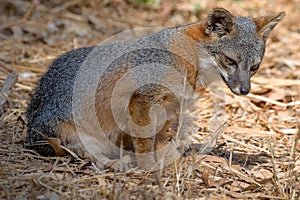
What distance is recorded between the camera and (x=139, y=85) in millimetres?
5363

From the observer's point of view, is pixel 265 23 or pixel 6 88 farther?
pixel 6 88

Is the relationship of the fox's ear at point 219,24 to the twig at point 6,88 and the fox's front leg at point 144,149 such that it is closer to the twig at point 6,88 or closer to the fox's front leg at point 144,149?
the fox's front leg at point 144,149

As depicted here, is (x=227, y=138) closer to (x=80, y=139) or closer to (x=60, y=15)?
(x=80, y=139)

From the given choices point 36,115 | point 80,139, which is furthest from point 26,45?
point 80,139

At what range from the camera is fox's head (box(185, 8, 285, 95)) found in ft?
17.6

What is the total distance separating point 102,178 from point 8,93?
2501mm

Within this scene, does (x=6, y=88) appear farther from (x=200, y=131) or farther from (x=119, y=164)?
(x=200, y=131)

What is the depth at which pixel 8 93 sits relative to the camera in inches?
264

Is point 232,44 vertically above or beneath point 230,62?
above

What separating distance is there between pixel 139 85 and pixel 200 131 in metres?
1.58

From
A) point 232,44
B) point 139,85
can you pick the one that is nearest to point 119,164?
point 139,85

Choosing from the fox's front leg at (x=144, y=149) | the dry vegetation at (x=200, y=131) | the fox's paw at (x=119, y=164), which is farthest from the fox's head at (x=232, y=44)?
the fox's paw at (x=119, y=164)

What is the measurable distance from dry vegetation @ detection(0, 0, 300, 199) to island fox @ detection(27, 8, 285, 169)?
1.26 ft

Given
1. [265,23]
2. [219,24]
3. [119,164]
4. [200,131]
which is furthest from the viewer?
[200,131]
